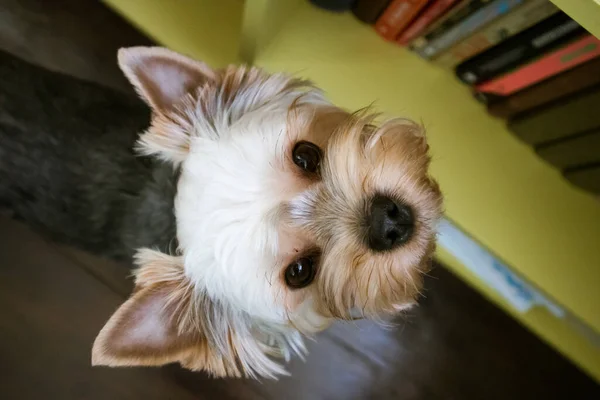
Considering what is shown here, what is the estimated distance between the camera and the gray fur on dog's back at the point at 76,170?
132cm

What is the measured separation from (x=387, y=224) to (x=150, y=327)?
46cm

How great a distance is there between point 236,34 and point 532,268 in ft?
3.46

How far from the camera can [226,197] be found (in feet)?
3.48

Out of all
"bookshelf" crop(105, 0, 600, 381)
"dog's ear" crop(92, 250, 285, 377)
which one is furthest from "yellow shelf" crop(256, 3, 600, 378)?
"dog's ear" crop(92, 250, 285, 377)

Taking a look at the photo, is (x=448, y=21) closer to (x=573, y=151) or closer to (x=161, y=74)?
(x=573, y=151)

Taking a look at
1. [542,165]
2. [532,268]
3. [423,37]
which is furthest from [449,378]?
[423,37]

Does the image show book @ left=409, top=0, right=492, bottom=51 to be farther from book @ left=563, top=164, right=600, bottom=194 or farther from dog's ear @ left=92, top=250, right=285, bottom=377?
dog's ear @ left=92, top=250, right=285, bottom=377

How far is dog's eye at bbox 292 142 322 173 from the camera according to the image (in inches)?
42.8

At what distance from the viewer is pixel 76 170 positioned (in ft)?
4.42

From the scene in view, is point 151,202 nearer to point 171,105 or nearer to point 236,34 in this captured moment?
point 171,105

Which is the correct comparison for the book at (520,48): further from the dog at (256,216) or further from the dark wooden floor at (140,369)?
the dark wooden floor at (140,369)

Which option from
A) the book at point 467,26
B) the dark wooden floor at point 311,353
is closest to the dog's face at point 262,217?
the book at point 467,26

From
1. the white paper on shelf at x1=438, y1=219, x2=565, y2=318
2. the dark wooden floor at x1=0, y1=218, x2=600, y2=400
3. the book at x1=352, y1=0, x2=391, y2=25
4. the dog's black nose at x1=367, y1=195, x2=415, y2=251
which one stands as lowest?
the dark wooden floor at x1=0, y1=218, x2=600, y2=400

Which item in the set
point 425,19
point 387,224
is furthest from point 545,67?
point 387,224
